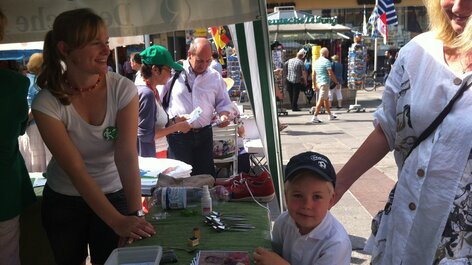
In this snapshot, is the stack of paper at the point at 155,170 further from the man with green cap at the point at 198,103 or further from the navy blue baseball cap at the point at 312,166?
the navy blue baseball cap at the point at 312,166

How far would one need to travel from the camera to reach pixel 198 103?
4562 millimetres

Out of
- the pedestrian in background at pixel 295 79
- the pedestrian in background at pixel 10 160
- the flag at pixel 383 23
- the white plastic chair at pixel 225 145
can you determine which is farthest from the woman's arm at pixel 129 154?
the flag at pixel 383 23

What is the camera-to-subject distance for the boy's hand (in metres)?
1.60

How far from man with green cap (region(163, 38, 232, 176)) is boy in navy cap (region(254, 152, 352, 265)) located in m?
2.78

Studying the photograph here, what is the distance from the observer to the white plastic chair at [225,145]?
5.24 metres

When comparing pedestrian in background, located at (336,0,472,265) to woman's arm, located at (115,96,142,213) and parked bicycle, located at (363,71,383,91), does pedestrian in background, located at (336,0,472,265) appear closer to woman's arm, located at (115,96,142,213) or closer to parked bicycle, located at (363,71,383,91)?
woman's arm, located at (115,96,142,213)

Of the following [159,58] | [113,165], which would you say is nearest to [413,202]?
[113,165]

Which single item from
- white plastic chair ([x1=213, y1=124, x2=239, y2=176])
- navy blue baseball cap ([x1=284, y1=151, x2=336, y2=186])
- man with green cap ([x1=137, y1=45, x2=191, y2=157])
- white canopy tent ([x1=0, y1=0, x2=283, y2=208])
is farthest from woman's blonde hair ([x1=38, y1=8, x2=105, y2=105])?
white plastic chair ([x1=213, y1=124, x2=239, y2=176])

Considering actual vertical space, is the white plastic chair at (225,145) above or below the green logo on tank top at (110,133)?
below

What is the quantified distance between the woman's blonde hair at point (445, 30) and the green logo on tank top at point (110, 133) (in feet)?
4.57

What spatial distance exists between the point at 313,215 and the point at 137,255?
0.70 metres

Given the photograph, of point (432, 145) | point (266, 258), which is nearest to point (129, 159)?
point (266, 258)

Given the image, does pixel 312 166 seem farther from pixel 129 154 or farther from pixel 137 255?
pixel 129 154

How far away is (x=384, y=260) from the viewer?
163 cm
